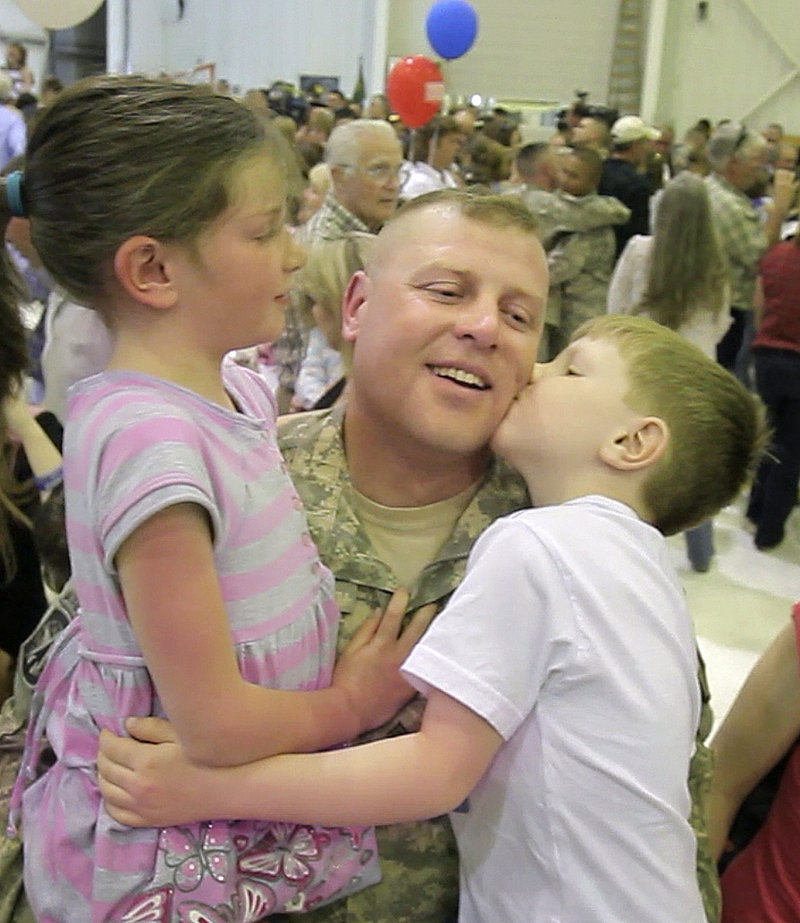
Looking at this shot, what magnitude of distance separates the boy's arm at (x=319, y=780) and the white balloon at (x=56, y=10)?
21.0 feet

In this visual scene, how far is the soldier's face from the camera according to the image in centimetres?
112

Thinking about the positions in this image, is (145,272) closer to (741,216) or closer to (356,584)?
(356,584)

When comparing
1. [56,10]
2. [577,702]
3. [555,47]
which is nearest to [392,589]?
[577,702]

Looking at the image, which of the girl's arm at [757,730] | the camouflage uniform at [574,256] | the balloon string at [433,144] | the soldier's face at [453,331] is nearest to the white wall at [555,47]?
the balloon string at [433,144]

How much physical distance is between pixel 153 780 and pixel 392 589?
353 mm

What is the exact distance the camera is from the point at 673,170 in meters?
9.05

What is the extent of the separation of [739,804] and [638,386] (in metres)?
0.59

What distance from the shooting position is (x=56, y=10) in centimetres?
620

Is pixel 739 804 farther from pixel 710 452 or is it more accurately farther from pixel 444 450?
pixel 444 450

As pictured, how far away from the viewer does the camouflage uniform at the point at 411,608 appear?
1096 mm

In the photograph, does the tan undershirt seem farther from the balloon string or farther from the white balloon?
the white balloon

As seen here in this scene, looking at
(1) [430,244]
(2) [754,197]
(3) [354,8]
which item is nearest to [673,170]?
(2) [754,197]

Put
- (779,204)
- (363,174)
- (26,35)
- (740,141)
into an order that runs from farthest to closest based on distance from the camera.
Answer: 1. (26,35)
2. (740,141)
3. (779,204)
4. (363,174)

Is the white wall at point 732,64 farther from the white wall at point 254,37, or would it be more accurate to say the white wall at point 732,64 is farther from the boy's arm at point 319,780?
the boy's arm at point 319,780
